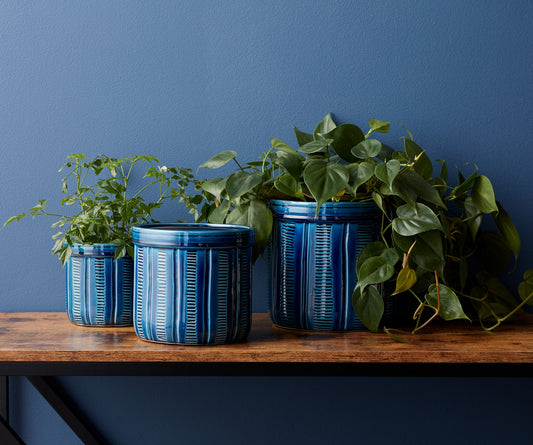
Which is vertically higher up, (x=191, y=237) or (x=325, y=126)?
(x=325, y=126)

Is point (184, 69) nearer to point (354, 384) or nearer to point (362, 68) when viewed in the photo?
point (362, 68)

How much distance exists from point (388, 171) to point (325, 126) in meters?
0.29

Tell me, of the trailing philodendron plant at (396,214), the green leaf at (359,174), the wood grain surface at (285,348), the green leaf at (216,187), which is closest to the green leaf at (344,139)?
the trailing philodendron plant at (396,214)

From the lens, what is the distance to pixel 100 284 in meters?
1.02

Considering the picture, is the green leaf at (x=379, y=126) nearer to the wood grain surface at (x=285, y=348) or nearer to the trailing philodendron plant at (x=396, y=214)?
the trailing philodendron plant at (x=396, y=214)

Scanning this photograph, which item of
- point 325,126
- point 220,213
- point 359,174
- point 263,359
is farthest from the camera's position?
point 325,126

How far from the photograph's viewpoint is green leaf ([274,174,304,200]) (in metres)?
0.98

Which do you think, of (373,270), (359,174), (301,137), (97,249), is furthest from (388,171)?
(97,249)

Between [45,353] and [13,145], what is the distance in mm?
539

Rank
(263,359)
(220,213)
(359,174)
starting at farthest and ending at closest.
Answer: (220,213) → (359,174) → (263,359)

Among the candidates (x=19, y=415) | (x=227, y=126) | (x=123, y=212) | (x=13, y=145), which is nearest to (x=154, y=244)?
(x=123, y=212)

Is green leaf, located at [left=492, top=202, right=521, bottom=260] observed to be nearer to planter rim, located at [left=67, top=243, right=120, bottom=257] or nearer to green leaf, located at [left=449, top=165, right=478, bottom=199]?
green leaf, located at [left=449, top=165, right=478, bottom=199]

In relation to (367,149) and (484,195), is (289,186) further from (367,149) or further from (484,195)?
(484,195)

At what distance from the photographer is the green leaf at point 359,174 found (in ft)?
3.06
